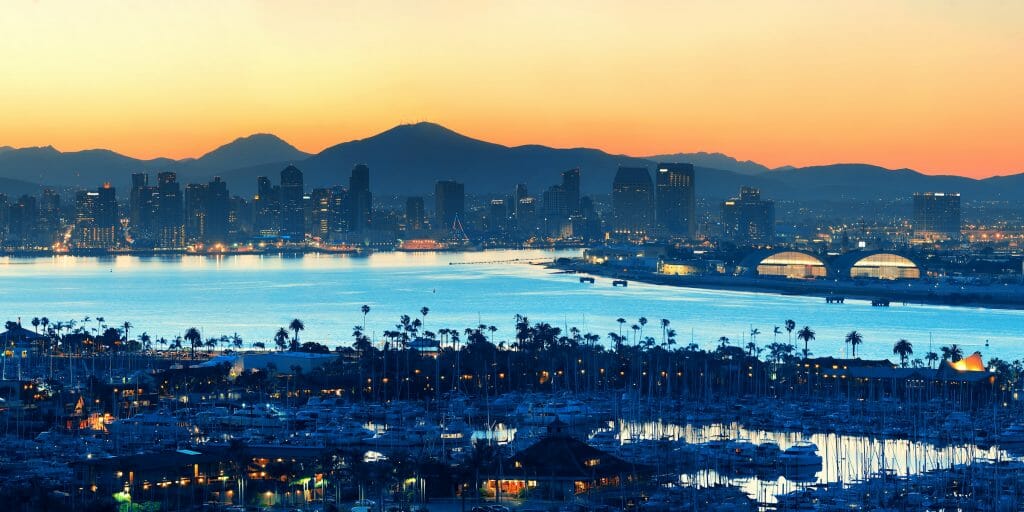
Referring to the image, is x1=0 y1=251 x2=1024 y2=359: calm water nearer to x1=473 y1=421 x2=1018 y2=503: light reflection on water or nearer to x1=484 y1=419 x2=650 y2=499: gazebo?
x1=473 y1=421 x2=1018 y2=503: light reflection on water

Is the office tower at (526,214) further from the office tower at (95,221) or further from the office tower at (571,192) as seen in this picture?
→ the office tower at (95,221)

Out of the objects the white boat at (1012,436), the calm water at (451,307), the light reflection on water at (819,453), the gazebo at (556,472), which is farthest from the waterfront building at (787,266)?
the gazebo at (556,472)

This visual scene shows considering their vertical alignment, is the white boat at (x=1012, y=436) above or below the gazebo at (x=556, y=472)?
below

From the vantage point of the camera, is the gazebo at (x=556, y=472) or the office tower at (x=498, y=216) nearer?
the gazebo at (x=556, y=472)

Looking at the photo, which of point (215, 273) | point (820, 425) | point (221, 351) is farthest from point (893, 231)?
point (820, 425)

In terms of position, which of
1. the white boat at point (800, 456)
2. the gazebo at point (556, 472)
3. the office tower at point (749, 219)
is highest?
the office tower at point (749, 219)
